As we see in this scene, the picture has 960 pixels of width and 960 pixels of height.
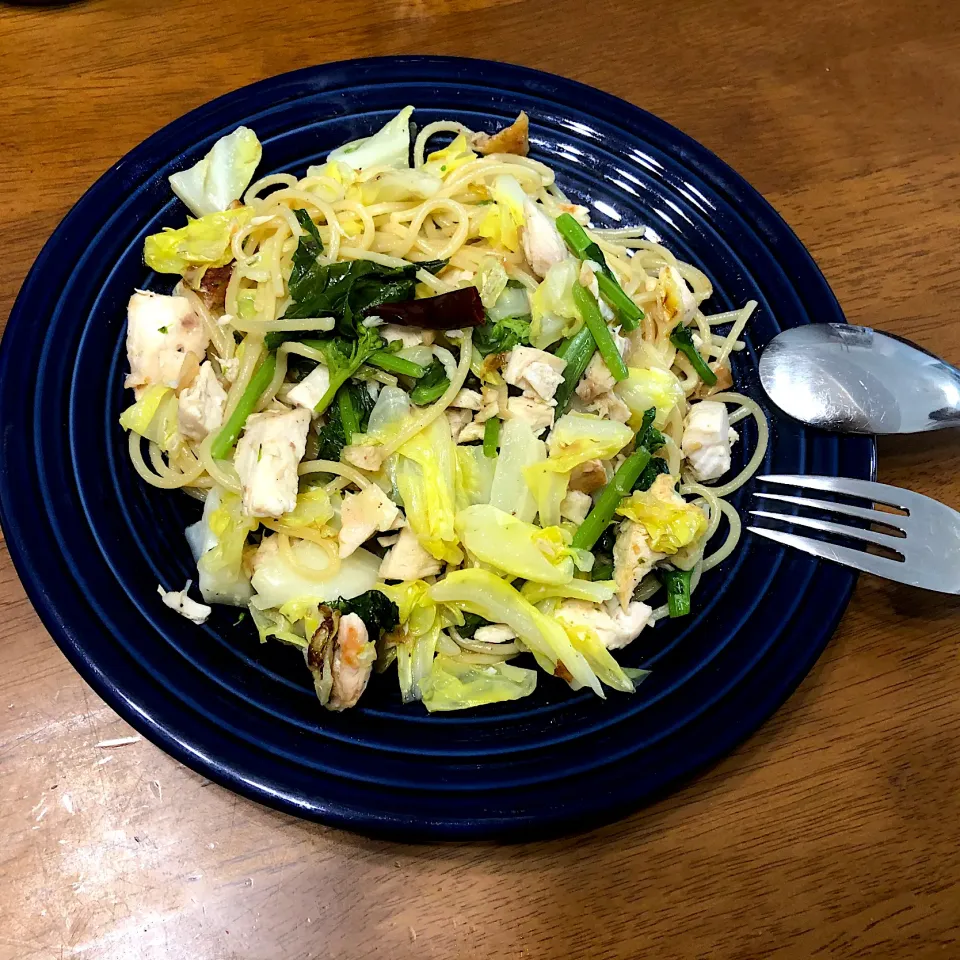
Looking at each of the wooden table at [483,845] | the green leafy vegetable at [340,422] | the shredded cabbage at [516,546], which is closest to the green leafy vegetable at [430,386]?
the green leafy vegetable at [340,422]

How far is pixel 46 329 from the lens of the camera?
197cm

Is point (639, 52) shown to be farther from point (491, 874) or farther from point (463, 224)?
point (491, 874)

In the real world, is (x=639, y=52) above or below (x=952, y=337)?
above

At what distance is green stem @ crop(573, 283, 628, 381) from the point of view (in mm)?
2129

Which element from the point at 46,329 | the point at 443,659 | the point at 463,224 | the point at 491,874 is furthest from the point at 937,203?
the point at 46,329

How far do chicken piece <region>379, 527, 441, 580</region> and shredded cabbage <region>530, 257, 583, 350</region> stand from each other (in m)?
0.68

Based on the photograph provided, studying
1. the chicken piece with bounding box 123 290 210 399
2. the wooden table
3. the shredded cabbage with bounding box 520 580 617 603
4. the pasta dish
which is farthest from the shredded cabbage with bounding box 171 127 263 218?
the shredded cabbage with bounding box 520 580 617 603

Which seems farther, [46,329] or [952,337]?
[952,337]

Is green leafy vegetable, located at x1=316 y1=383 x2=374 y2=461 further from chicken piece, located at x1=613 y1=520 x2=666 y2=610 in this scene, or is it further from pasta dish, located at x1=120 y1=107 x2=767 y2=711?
chicken piece, located at x1=613 y1=520 x2=666 y2=610

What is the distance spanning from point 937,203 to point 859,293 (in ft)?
1.96

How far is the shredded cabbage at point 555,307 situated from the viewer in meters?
2.13

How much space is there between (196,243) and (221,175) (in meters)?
0.25

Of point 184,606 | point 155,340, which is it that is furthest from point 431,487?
point 155,340

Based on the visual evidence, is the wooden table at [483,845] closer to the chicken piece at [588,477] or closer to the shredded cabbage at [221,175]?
the shredded cabbage at [221,175]
